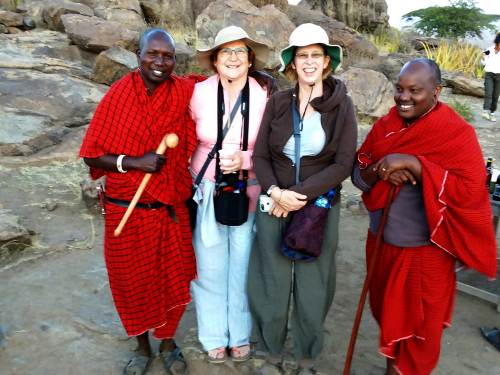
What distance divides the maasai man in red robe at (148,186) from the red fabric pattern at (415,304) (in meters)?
1.07

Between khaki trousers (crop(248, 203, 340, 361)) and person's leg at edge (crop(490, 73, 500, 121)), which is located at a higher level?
person's leg at edge (crop(490, 73, 500, 121))

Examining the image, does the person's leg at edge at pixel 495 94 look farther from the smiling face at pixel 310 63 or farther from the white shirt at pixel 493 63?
the smiling face at pixel 310 63

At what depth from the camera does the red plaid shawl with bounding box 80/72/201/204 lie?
7.18 feet

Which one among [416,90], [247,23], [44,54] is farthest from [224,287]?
[247,23]

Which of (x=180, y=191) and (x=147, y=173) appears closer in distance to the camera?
(x=147, y=173)

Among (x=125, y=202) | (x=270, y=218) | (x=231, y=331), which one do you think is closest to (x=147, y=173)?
(x=125, y=202)

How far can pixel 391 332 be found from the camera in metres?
2.20

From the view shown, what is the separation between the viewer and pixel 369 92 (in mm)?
8500

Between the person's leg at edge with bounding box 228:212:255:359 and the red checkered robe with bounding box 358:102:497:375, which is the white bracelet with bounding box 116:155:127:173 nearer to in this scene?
the person's leg at edge with bounding box 228:212:255:359

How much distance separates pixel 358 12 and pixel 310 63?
16.5m

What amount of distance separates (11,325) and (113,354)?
0.75 metres

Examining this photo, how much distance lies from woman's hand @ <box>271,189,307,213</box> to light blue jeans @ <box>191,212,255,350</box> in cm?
34

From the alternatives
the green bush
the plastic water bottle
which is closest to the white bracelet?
the plastic water bottle

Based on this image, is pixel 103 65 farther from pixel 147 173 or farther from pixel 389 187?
pixel 389 187
